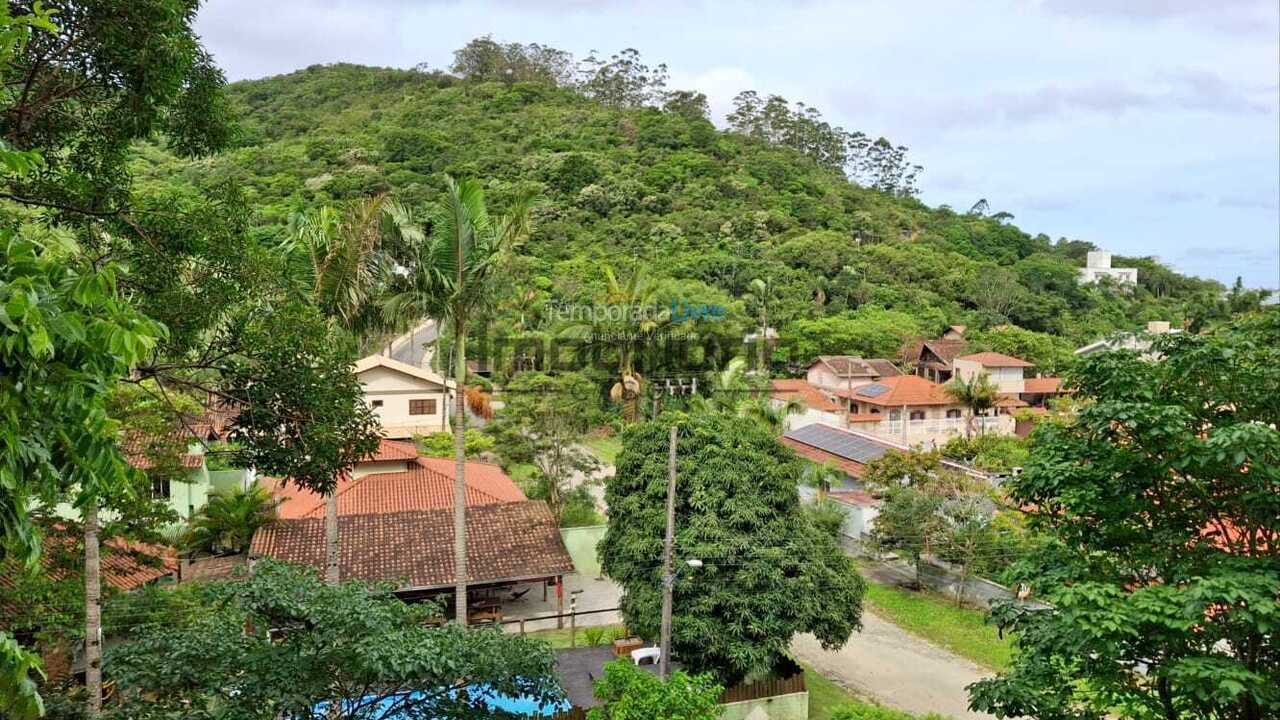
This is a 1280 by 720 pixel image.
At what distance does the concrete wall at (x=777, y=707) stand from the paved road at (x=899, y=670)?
1856 millimetres

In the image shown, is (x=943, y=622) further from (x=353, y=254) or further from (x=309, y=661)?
(x=309, y=661)

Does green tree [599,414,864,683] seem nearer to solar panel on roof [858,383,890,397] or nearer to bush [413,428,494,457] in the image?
bush [413,428,494,457]

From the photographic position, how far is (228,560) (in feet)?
56.3

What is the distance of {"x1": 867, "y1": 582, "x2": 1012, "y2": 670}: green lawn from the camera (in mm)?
15836

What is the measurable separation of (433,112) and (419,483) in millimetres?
56873

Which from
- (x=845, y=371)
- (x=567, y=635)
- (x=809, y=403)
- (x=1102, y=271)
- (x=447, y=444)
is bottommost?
(x=567, y=635)

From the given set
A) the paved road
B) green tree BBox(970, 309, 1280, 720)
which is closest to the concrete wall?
the paved road

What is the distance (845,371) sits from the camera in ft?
132

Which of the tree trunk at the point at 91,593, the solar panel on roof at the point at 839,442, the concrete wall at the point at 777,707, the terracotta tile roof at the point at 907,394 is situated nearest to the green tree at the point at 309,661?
the tree trunk at the point at 91,593

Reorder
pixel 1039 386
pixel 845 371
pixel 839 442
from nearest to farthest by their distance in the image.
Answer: pixel 839 442
pixel 1039 386
pixel 845 371

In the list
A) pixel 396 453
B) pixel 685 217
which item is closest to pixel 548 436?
pixel 396 453

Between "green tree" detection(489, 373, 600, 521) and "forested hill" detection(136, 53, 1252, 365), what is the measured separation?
46.0ft

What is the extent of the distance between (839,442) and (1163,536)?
2090cm

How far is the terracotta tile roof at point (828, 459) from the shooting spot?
24984 millimetres
